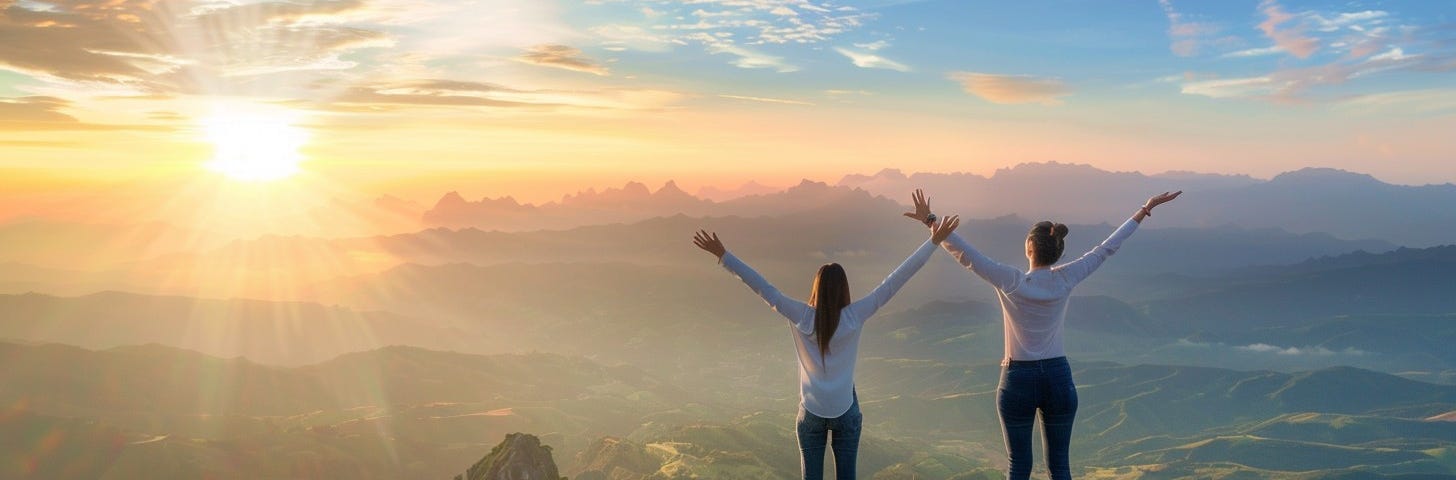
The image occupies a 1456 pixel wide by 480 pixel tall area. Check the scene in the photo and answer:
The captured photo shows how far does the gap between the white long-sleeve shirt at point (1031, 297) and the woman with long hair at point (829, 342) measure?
65 cm

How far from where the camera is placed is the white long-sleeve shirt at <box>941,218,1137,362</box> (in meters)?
10.8

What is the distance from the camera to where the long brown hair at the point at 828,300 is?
10.0 m

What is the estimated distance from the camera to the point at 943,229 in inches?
436

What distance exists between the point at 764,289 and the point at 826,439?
6.78 feet

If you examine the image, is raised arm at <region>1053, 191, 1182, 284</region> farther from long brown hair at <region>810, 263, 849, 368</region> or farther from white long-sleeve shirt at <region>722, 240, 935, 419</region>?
long brown hair at <region>810, 263, 849, 368</region>

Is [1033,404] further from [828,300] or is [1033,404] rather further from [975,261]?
[828,300]

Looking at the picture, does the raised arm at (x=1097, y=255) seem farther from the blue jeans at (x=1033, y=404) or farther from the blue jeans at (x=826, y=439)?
the blue jeans at (x=826, y=439)

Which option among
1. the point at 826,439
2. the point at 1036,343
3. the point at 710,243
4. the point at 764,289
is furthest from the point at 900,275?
the point at 710,243

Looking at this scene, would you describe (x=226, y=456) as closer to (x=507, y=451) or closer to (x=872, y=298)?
(x=507, y=451)

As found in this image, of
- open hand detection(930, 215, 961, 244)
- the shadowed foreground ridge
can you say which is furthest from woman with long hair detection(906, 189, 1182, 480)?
the shadowed foreground ridge

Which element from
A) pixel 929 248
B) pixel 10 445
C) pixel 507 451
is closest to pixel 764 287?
pixel 929 248

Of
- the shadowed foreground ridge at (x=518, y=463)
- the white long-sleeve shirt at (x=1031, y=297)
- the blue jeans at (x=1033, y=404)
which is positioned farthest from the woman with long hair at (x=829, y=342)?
the shadowed foreground ridge at (x=518, y=463)

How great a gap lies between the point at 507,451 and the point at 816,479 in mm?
99197

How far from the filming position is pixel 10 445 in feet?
581
